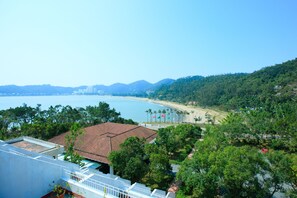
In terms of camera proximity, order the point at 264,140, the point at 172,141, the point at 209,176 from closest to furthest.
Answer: the point at 209,176 < the point at 172,141 < the point at 264,140

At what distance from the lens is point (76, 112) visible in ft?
112

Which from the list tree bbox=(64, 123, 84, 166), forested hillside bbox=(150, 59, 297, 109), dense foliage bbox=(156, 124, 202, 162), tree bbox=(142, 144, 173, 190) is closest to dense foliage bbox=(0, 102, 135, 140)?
dense foliage bbox=(156, 124, 202, 162)

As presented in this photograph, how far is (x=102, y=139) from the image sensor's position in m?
18.2

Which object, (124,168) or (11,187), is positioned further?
(124,168)

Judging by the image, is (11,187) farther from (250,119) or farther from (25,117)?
(25,117)

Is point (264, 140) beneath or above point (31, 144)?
beneath

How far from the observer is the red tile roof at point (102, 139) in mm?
16125

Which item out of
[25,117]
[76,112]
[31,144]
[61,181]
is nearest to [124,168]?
[61,181]

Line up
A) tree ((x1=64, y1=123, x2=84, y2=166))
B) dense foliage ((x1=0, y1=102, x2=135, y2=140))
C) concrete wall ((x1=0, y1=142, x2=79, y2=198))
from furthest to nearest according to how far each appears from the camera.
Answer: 1. dense foliage ((x1=0, y1=102, x2=135, y2=140))
2. tree ((x1=64, y1=123, x2=84, y2=166))
3. concrete wall ((x1=0, y1=142, x2=79, y2=198))

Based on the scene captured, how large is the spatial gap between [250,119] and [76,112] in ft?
101

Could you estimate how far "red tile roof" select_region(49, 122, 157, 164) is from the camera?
52.9 feet

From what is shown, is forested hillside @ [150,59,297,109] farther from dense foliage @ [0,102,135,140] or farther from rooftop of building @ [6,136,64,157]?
rooftop of building @ [6,136,64,157]

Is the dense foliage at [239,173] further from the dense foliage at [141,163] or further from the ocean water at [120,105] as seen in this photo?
the ocean water at [120,105]

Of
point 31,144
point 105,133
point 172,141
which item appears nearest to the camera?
point 31,144
